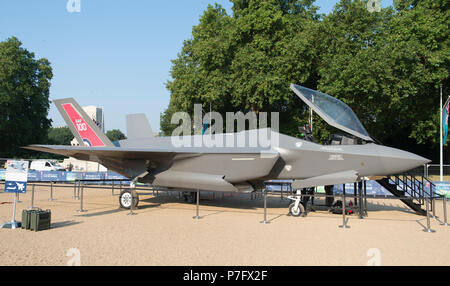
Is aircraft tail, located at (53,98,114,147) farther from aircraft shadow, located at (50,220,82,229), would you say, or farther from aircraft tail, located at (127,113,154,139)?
aircraft shadow, located at (50,220,82,229)

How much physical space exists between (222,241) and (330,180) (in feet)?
15.2

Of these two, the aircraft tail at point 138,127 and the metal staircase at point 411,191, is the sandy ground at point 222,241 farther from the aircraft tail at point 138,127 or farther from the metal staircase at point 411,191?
the aircraft tail at point 138,127

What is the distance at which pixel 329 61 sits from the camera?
2416cm

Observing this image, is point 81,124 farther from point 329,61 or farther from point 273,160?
point 329,61

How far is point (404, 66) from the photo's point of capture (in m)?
21.1

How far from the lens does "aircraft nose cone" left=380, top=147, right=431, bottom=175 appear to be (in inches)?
372

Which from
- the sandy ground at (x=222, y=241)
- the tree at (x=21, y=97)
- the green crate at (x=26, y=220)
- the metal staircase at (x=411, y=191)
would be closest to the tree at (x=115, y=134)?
the tree at (x=21, y=97)

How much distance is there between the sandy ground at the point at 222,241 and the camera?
18.2 ft

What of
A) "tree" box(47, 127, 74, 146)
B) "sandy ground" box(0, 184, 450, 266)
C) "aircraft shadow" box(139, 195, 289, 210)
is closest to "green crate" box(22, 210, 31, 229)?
"sandy ground" box(0, 184, 450, 266)

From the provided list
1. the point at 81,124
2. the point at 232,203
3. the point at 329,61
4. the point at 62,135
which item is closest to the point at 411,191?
the point at 232,203

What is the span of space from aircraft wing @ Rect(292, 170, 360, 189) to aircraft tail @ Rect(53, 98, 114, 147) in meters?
8.68

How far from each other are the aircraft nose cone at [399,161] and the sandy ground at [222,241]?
65.7 inches

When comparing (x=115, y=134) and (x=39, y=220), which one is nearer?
(x=39, y=220)
